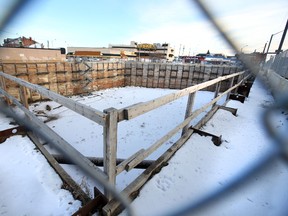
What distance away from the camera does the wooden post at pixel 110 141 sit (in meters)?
1.34

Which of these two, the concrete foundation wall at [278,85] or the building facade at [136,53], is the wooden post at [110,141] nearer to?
the concrete foundation wall at [278,85]

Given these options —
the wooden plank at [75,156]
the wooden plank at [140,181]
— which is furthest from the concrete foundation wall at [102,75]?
the wooden plank at [140,181]


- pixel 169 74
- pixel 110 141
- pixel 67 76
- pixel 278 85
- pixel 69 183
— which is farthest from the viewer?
pixel 169 74

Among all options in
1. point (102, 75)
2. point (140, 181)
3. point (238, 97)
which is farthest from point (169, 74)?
point (140, 181)

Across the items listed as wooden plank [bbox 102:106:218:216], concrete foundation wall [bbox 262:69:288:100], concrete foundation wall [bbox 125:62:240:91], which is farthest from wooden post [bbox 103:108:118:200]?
concrete foundation wall [bbox 125:62:240:91]

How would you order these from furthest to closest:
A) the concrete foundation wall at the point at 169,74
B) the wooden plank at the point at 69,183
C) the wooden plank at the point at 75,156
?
the concrete foundation wall at the point at 169,74
the wooden plank at the point at 69,183
the wooden plank at the point at 75,156

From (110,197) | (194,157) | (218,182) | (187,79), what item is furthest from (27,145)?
(187,79)

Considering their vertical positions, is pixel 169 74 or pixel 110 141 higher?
pixel 110 141

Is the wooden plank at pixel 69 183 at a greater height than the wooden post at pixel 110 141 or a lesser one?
lesser

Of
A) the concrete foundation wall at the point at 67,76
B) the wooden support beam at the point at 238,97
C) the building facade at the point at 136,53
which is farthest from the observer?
the building facade at the point at 136,53

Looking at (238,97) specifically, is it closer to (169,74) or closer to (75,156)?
(75,156)

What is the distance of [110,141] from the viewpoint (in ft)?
4.67

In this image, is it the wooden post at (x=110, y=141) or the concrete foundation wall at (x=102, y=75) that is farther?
the concrete foundation wall at (x=102, y=75)

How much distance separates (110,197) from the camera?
5.52 ft
